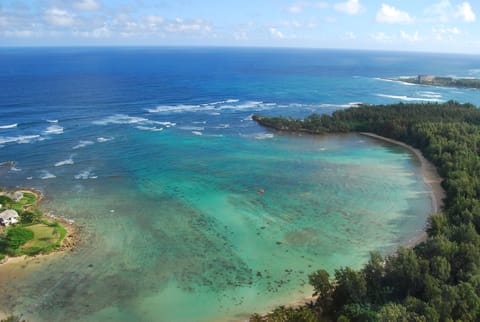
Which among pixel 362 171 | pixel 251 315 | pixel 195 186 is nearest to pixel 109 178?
pixel 195 186

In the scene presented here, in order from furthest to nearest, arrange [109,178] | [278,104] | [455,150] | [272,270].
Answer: [278,104] → [455,150] → [109,178] → [272,270]

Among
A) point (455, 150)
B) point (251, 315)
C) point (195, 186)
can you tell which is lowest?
point (251, 315)

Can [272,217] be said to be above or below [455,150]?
below

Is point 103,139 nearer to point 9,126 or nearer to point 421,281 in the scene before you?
point 9,126

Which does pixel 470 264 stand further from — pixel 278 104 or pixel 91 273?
pixel 278 104

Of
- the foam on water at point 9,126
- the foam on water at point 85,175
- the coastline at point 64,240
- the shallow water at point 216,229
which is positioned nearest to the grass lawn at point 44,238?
the coastline at point 64,240

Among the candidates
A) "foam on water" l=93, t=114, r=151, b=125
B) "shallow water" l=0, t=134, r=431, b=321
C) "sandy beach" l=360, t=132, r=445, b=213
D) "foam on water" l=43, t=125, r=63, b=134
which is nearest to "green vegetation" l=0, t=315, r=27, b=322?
"shallow water" l=0, t=134, r=431, b=321
